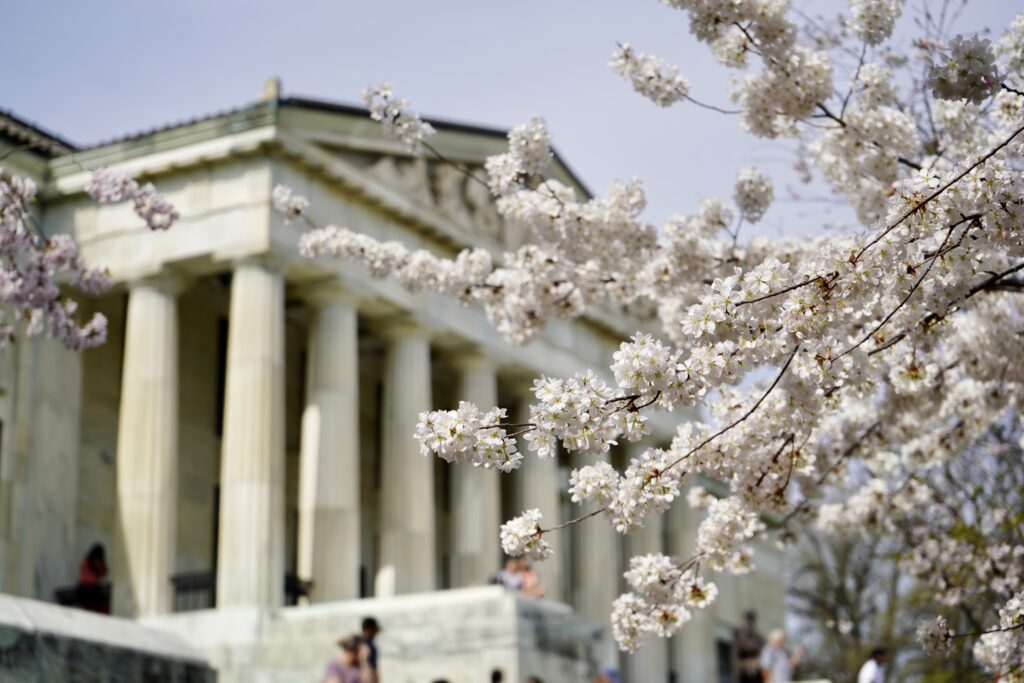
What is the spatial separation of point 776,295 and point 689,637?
45.1m

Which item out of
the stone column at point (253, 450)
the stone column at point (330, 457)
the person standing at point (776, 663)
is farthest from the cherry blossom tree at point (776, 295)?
the stone column at point (330, 457)

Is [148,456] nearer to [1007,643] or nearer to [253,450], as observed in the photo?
[253,450]

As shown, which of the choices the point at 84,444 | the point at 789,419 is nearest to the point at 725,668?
the point at 84,444

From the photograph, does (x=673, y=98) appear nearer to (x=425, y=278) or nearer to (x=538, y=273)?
(x=538, y=273)

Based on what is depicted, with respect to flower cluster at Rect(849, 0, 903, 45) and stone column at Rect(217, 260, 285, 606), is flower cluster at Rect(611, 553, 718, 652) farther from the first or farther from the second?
stone column at Rect(217, 260, 285, 606)

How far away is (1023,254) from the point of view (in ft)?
30.7

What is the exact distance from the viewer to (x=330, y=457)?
36281mm

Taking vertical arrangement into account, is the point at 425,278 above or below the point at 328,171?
below

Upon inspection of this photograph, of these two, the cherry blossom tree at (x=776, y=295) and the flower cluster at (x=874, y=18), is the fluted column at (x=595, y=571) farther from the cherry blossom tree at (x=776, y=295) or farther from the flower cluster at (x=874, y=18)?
the flower cluster at (x=874, y=18)

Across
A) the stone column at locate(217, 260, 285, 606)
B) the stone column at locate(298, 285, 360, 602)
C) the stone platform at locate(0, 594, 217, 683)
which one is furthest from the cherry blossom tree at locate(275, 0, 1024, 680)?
the stone column at locate(298, 285, 360, 602)

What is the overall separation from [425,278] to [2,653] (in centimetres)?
566

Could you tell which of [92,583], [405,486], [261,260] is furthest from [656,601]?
[405,486]

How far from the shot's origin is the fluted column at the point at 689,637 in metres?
52.5

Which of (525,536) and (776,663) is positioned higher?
(776,663)
